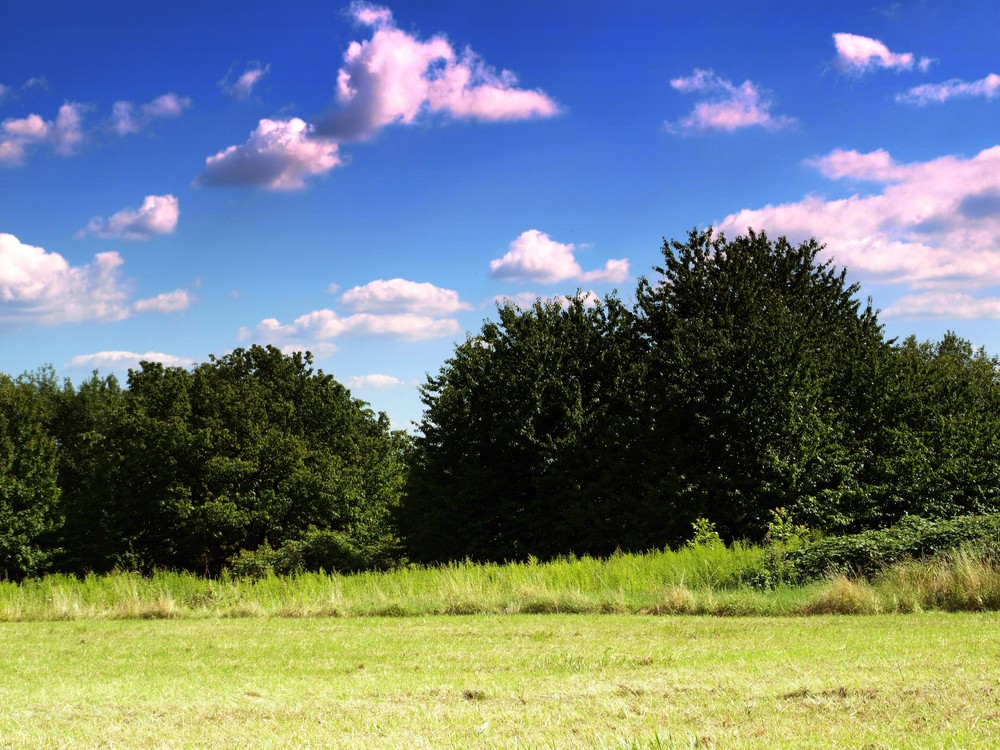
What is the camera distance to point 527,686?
7.21m

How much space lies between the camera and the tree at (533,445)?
3328cm

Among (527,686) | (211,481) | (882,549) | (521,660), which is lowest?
(882,549)

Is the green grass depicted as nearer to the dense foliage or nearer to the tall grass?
the tall grass

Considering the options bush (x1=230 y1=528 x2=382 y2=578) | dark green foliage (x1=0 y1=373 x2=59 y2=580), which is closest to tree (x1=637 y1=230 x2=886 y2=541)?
bush (x1=230 y1=528 x2=382 y2=578)

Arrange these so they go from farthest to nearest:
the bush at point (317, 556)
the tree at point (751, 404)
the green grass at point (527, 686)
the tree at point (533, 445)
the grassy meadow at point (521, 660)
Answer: the bush at point (317, 556)
the tree at point (533, 445)
the tree at point (751, 404)
the grassy meadow at point (521, 660)
the green grass at point (527, 686)

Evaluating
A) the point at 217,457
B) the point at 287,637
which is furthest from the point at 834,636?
the point at 217,457

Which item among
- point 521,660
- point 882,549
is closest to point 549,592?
point 521,660

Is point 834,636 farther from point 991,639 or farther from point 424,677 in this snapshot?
point 424,677

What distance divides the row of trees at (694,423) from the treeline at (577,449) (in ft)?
0.28

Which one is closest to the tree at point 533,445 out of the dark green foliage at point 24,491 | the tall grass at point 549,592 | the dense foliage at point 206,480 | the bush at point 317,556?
the bush at point 317,556

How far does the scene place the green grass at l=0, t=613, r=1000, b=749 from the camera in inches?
221

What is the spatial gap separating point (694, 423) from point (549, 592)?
19761mm

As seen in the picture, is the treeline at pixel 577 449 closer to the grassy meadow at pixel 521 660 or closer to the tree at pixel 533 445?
the tree at pixel 533 445

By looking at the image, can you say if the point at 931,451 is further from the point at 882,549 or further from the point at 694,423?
the point at 882,549
